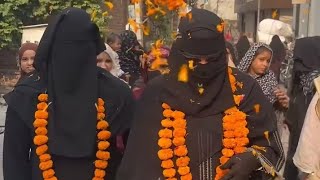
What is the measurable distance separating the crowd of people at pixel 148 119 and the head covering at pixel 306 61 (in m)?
1.67

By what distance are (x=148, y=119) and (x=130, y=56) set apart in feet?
12.0

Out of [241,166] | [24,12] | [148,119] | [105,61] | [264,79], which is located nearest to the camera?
[241,166]

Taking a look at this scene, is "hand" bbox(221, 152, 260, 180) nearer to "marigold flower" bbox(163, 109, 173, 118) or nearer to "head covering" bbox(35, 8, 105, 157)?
"marigold flower" bbox(163, 109, 173, 118)

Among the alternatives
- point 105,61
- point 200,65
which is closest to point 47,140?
point 200,65

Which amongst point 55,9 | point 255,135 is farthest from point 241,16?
point 255,135

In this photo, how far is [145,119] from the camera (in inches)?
112

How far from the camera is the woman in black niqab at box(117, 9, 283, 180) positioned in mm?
2688

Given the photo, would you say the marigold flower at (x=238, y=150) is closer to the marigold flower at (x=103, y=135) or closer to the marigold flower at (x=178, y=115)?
the marigold flower at (x=178, y=115)

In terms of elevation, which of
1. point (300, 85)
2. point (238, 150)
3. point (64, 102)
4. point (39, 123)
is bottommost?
point (300, 85)

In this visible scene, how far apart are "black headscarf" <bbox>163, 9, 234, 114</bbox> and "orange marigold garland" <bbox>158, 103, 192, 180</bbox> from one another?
64 millimetres

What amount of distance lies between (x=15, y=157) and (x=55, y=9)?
39.6 ft

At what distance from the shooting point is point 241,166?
2598mm

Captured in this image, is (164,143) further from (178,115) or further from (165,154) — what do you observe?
(178,115)

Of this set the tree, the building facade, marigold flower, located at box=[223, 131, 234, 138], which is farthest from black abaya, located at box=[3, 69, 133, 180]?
the building facade
